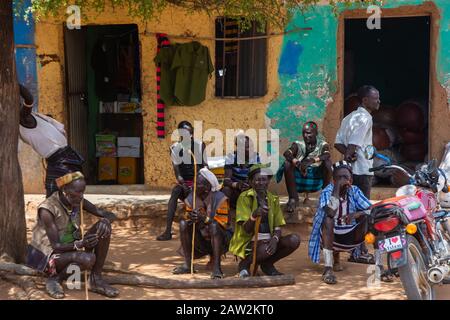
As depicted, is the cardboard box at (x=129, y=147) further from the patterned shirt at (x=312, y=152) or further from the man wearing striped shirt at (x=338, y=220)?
the man wearing striped shirt at (x=338, y=220)

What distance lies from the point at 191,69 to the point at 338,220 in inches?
139

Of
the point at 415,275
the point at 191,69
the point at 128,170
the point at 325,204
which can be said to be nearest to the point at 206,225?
the point at 325,204

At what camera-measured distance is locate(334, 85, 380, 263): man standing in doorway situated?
6.24m

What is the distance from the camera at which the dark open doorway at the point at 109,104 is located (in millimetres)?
9625

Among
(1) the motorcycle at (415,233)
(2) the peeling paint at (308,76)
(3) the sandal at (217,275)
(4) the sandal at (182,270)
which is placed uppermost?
(2) the peeling paint at (308,76)

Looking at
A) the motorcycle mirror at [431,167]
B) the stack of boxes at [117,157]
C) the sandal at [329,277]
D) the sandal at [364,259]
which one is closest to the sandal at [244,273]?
the sandal at [329,277]

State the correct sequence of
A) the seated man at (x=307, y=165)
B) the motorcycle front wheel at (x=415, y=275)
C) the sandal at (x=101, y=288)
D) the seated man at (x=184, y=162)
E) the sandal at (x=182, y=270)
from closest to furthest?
the motorcycle front wheel at (x=415, y=275), the sandal at (x=101, y=288), the sandal at (x=182, y=270), the seated man at (x=307, y=165), the seated man at (x=184, y=162)

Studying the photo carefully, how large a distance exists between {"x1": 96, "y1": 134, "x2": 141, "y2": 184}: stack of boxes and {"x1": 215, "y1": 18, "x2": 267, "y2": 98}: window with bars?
1722 millimetres

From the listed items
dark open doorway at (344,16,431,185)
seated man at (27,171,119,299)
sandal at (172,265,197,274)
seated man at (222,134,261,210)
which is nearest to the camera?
seated man at (27,171,119,299)

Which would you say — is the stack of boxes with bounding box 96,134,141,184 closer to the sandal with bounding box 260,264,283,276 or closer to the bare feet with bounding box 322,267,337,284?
the sandal with bounding box 260,264,283,276

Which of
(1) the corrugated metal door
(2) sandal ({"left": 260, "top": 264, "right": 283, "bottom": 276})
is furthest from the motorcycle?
(1) the corrugated metal door

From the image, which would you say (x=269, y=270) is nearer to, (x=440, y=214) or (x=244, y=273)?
(x=244, y=273)

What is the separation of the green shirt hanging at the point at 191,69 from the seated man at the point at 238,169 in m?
1.74

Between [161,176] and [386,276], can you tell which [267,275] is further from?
[161,176]
